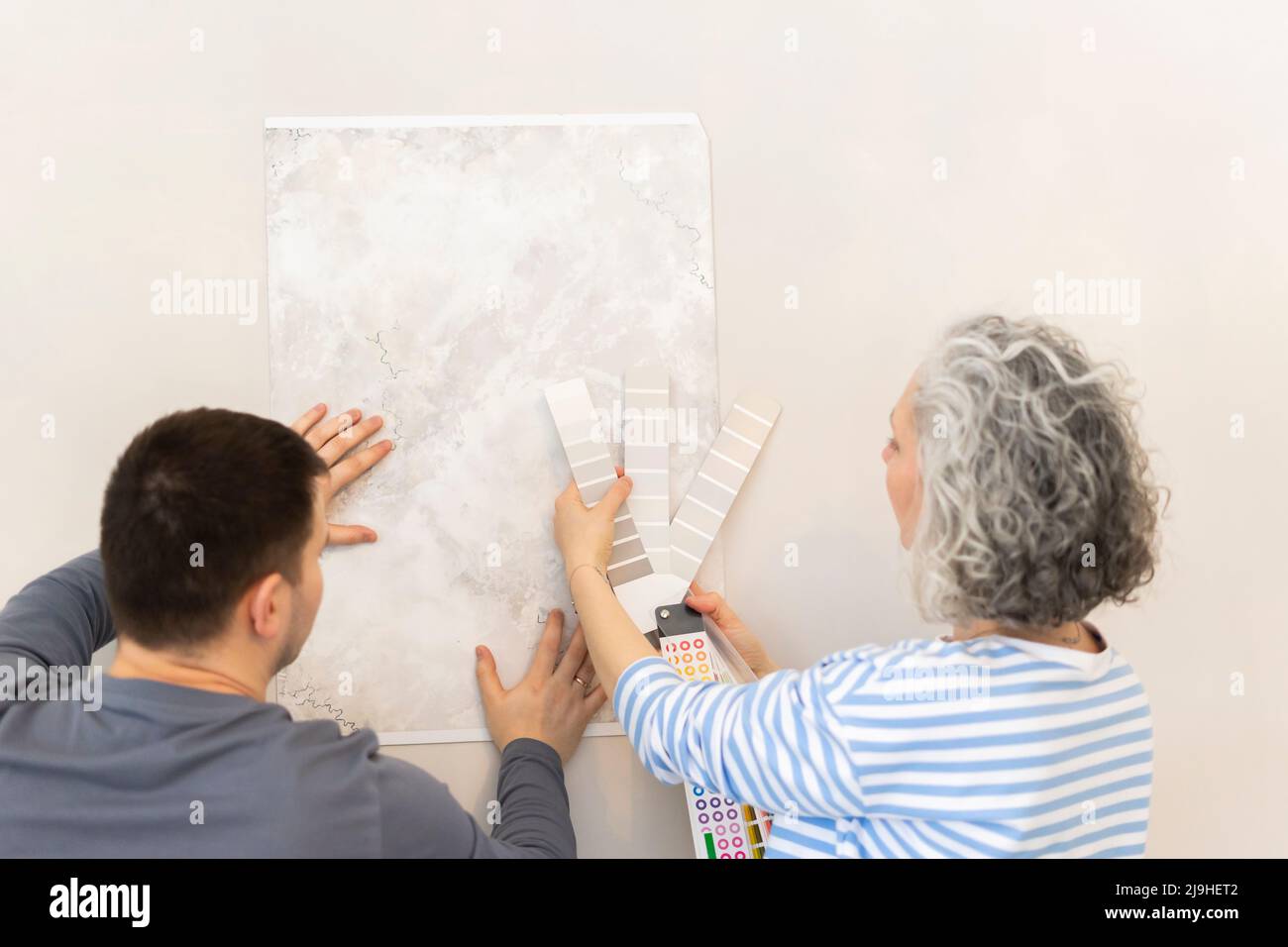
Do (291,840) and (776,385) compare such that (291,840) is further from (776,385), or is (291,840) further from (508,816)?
(776,385)

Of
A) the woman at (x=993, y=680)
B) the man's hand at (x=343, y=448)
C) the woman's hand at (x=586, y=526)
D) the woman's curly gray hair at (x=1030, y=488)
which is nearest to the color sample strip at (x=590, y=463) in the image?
the woman's hand at (x=586, y=526)

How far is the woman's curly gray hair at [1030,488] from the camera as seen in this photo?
950mm

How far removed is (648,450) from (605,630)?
0.33 meters

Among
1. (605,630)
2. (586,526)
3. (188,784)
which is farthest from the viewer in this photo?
(586,526)

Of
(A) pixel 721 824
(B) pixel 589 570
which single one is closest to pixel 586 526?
(B) pixel 589 570

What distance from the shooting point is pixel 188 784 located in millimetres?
860

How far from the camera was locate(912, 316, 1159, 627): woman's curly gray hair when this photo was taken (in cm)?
95

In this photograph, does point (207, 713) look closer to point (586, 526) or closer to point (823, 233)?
point (586, 526)

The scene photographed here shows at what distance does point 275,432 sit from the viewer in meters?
0.98

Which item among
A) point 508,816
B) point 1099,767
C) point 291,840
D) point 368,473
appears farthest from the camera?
point 368,473

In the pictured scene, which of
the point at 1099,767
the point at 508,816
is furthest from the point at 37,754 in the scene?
the point at 1099,767

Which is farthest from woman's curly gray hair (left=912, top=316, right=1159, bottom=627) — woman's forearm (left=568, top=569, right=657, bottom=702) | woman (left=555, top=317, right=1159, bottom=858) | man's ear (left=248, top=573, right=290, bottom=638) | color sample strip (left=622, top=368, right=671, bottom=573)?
man's ear (left=248, top=573, right=290, bottom=638)

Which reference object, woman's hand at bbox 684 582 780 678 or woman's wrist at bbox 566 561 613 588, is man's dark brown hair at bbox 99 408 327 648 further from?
woman's hand at bbox 684 582 780 678

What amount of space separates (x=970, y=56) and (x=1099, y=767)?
1.14 meters
